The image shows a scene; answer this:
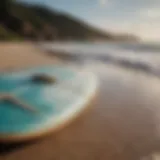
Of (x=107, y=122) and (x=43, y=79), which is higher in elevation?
(x=43, y=79)

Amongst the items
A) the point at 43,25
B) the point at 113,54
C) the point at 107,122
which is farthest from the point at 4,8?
the point at 107,122

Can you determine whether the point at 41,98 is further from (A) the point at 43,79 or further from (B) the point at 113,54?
(B) the point at 113,54

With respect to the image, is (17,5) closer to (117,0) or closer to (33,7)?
(33,7)

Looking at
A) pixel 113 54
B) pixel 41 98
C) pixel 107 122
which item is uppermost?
pixel 113 54

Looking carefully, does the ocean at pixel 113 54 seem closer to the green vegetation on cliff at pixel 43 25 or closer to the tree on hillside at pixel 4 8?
the green vegetation on cliff at pixel 43 25

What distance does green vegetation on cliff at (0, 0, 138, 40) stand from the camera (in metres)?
1.05

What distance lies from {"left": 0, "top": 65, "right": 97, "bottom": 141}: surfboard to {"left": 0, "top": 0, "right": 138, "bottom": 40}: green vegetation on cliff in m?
0.13

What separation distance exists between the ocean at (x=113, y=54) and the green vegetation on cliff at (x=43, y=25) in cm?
3

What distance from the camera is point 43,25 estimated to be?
107 cm

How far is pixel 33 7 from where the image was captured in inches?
41.5

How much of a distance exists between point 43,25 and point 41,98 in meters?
0.30

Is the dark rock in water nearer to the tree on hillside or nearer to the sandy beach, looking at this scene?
the sandy beach

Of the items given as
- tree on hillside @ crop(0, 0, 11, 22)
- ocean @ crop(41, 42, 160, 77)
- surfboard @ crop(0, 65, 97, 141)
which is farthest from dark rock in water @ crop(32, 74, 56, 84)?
tree on hillside @ crop(0, 0, 11, 22)

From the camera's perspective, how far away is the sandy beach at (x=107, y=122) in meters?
0.88
